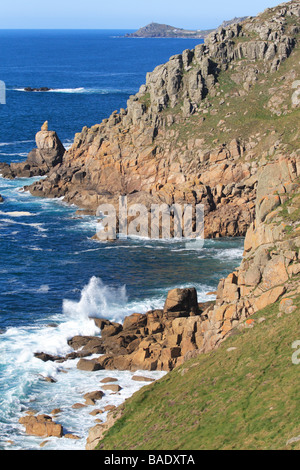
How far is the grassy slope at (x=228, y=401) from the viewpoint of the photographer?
3484 centimetres

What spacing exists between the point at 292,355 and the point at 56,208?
67920mm

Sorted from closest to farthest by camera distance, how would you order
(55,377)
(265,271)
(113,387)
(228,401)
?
(228,401) < (113,387) < (265,271) < (55,377)

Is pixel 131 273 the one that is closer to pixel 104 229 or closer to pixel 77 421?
pixel 104 229

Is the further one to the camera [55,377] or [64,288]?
[64,288]

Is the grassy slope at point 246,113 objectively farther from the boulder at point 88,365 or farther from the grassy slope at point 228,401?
the boulder at point 88,365

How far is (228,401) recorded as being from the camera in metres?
38.8

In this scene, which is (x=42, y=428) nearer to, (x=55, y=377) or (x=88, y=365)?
(x=55, y=377)

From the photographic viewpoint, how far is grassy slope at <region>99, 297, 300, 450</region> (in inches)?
1372

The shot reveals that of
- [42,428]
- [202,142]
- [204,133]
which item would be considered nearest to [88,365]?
[42,428]

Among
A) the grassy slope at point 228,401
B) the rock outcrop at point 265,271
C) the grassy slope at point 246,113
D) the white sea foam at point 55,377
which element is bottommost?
the white sea foam at point 55,377

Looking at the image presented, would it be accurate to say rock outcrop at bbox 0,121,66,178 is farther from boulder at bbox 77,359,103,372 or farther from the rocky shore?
boulder at bbox 77,359,103,372

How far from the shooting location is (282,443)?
32.3 meters

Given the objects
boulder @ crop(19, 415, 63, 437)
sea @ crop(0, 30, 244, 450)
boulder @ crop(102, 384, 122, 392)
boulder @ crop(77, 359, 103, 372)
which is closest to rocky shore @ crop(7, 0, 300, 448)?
sea @ crop(0, 30, 244, 450)

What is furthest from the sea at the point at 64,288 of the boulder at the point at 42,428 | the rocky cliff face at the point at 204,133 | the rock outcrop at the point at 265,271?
the rock outcrop at the point at 265,271
